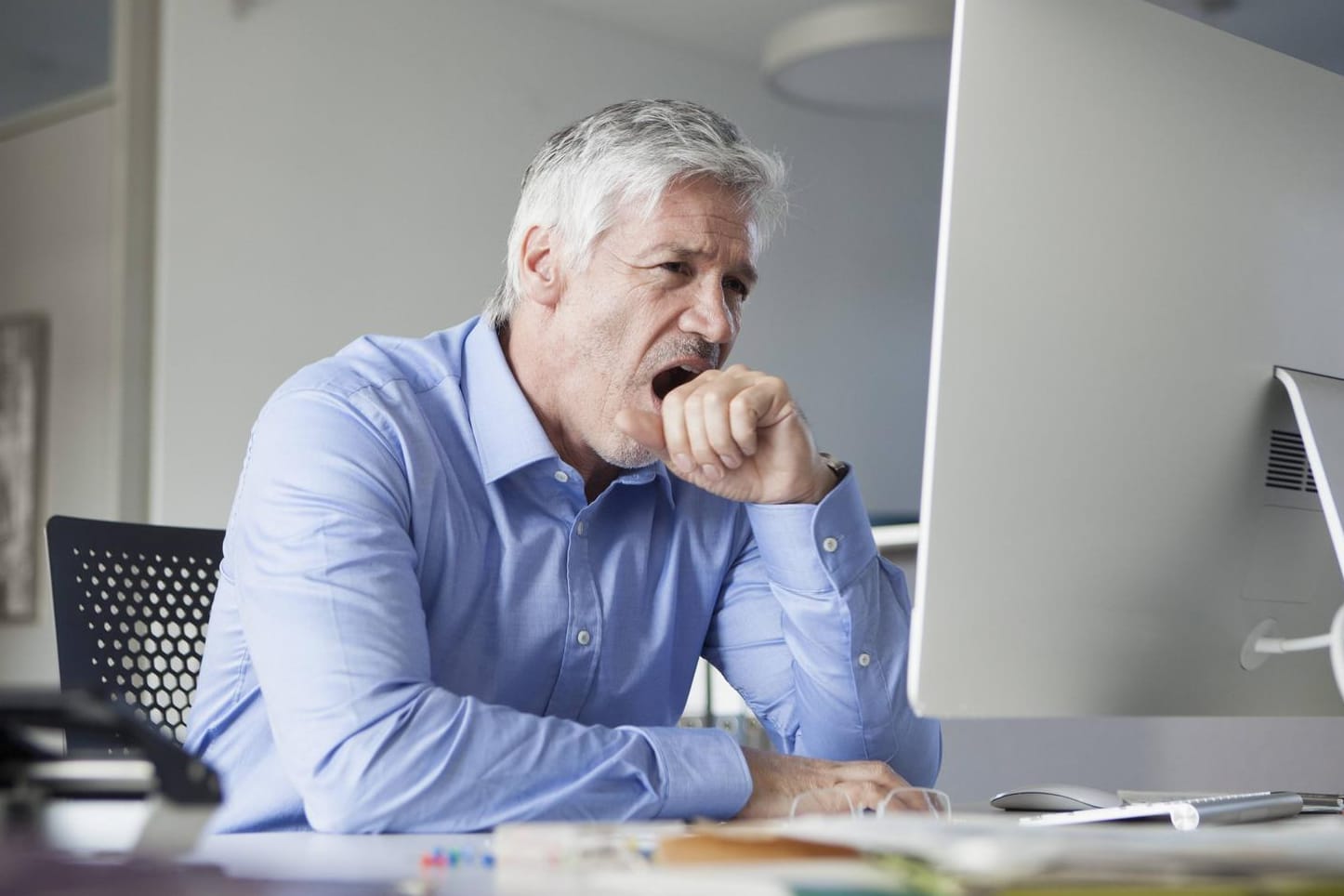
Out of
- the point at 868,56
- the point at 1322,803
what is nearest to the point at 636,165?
the point at 1322,803

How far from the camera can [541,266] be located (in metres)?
1.52

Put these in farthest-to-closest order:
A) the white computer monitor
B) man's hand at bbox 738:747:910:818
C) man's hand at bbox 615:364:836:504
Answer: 1. man's hand at bbox 615:364:836:504
2. man's hand at bbox 738:747:910:818
3. the white computer monitor

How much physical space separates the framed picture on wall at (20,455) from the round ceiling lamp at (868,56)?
2.12 metres

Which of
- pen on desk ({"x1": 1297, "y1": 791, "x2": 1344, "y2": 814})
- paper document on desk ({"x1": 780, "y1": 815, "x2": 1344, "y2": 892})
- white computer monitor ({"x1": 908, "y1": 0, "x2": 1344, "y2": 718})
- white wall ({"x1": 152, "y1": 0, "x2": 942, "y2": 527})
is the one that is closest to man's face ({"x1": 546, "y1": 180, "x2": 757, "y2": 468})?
white computer monitor ({"x1": 908, "y1": 0, "x2": 1344, "y2": 718})

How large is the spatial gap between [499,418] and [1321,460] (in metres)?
0.72

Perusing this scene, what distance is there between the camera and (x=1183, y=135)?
94 cm

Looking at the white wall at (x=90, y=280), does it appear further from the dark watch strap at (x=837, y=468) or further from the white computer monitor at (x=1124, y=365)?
the white computer monitor at (x=1124, y=365)

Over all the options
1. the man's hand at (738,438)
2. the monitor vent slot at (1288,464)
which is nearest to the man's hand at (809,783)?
the man's hand at (738,438)

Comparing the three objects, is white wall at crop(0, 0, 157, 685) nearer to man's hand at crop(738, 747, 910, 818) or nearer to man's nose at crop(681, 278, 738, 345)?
man's nose at crop(681, 278, 738, 345)

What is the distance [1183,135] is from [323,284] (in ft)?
11.0

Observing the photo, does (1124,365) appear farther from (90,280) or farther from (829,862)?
(90,280)

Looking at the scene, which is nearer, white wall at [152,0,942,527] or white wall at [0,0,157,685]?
white wall at [0,0,157,685]

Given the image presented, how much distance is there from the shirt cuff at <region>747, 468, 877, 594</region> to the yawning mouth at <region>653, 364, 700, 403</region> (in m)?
0.24

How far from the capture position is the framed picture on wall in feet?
11.8
